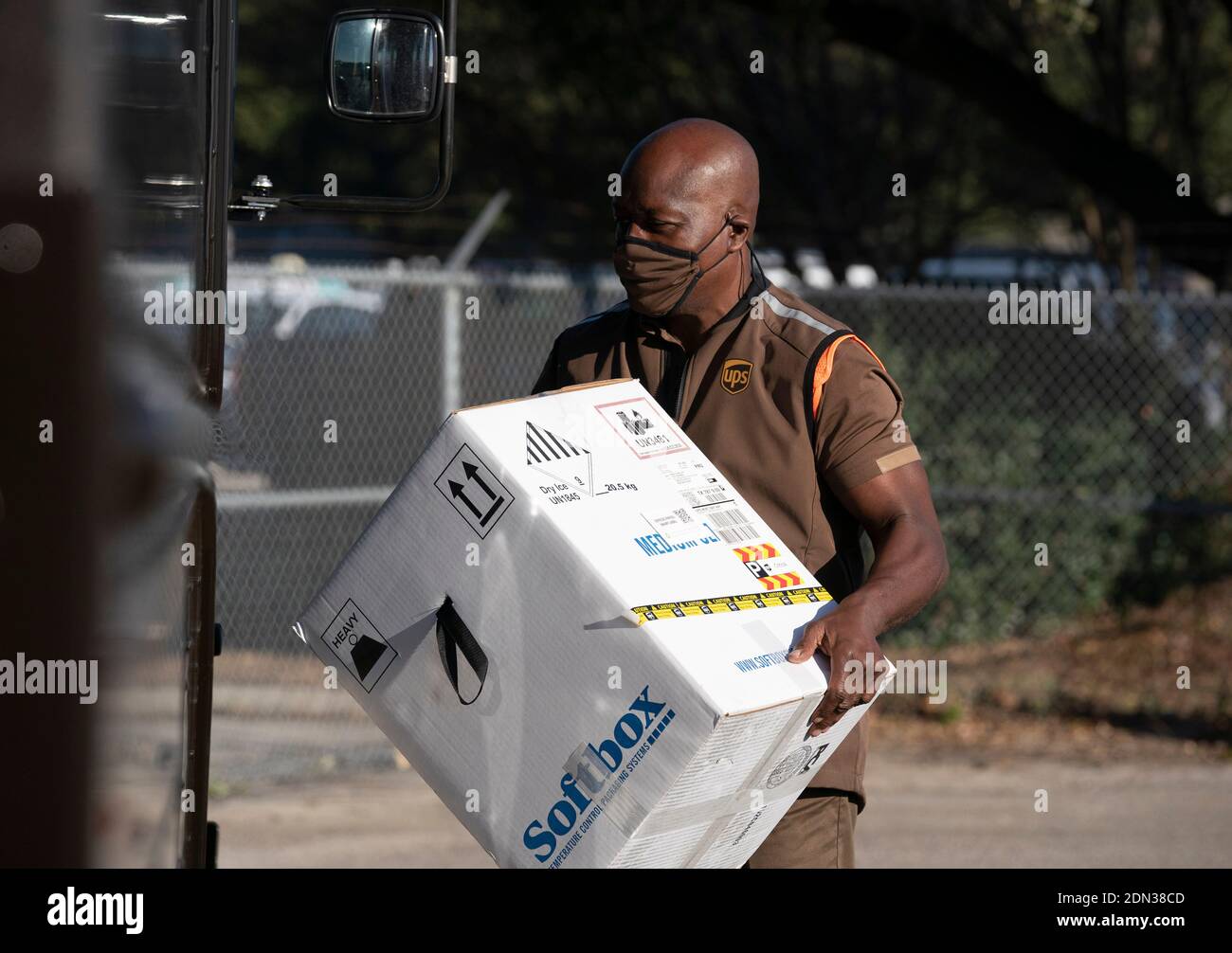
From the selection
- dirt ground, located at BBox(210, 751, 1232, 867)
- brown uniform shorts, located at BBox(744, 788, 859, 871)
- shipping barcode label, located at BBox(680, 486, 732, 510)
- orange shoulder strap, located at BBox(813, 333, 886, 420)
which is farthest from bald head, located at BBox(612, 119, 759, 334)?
dirt ground, located at BBox(210, 751, 1232, 867)

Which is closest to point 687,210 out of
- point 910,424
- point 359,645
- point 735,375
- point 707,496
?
point 735,375

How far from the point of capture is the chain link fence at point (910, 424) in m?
7.66

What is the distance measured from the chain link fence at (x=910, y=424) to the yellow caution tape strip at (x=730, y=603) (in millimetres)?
4356

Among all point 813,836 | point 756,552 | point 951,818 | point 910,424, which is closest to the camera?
point 756,552

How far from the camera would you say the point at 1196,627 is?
9.29 meters

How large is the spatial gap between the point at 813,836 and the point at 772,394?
0.88 metres

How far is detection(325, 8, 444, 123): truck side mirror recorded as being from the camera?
124 inches

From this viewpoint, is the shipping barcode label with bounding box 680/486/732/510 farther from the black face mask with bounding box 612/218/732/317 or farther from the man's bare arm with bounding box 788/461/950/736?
the black face mask with bounding box 612/218/732/317

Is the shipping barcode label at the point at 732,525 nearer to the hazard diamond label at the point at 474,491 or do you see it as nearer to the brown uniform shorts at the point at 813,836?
the hazard diamond label at the point at 474,491

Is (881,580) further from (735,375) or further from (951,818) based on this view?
(951,818)

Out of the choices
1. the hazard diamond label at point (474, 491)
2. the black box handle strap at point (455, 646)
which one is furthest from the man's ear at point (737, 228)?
the black box handle strap at point (455, 646)

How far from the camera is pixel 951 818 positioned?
22.9ft

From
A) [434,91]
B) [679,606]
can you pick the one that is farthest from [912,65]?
[679,606]

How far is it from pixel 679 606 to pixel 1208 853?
472 cm
